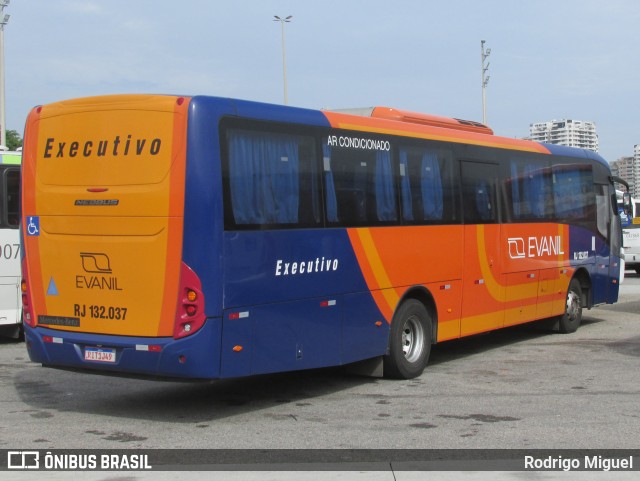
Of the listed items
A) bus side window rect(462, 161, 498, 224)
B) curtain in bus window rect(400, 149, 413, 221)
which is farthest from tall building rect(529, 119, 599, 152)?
curtain in bus window rect(400, 149, 413, 221)

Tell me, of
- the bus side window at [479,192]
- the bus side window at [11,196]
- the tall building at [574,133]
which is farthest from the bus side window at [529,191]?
the tall building at [574,133]

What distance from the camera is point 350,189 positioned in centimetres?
1002

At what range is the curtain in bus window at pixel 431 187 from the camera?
11.3m

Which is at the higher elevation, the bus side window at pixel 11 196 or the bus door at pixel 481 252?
the bus side window at pixel 11 196

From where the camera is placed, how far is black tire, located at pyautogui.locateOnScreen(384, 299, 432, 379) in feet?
35.2

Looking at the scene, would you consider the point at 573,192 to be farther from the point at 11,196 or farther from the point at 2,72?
the point at 2,72

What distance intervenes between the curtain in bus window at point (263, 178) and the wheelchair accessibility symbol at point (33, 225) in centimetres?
212

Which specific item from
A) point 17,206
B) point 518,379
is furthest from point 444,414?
point 17,206

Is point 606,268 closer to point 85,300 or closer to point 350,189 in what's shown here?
point 350,189

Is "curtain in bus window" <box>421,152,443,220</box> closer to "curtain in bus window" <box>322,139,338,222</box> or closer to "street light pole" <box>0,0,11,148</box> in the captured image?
"curtain in bus window" <box>322,139,338,222</box>

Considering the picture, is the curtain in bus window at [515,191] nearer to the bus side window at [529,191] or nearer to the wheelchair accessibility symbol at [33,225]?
the bus side window at [529,191]

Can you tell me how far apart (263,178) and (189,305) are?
1.51 metres

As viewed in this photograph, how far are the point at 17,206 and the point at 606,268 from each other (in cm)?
1045

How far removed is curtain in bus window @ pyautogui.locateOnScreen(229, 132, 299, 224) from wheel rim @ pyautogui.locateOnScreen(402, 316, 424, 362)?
2.73m
